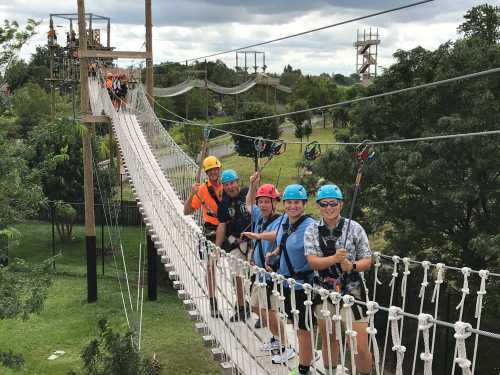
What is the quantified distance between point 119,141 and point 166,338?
106 inches

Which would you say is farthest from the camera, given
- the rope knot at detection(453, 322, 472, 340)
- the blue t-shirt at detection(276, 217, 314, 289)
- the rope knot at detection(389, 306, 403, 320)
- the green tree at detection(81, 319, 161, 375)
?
the green tree at detection(81, 319, 161, 375)

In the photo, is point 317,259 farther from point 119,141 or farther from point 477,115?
point 119,141

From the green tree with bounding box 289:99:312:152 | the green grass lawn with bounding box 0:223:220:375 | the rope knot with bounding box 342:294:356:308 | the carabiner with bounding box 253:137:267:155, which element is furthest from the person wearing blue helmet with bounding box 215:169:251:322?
the green tree with bounding box 289:99:312:152

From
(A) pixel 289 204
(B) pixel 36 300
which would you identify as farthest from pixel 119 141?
(A) pixel 289 204

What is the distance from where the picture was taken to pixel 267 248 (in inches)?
120

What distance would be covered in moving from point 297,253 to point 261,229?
0.44m

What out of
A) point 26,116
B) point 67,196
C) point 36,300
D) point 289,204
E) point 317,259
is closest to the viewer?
point 317,259

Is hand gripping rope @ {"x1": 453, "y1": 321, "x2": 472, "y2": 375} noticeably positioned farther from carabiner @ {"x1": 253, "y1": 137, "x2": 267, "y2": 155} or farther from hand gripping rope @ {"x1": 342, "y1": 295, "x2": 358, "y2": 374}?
carabiner @ {"x1": 253, "y1": 137, "x2": 267, "y2": 155}

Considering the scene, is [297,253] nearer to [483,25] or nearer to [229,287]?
[229,287]

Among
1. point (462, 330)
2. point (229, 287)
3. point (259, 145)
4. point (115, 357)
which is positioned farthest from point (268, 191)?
point (115, 357)

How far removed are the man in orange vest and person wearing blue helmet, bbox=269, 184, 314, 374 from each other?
0.90 metres

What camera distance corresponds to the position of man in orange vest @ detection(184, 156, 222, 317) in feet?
11.7

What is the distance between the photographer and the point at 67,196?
12.8m

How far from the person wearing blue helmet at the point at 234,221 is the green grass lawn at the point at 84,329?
3069 millimetres
